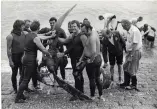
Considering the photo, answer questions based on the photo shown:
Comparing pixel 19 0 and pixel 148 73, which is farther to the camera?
pixel 19 0

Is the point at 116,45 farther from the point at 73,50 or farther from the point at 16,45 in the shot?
the point at 16,45

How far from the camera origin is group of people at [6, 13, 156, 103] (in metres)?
6.11

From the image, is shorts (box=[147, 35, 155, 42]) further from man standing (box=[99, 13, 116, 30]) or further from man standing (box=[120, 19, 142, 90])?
man standing (box=[120, 19, 142, 90])

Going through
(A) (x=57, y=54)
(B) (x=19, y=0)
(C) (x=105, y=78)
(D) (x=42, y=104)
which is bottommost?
(D) (x=42, y=104)

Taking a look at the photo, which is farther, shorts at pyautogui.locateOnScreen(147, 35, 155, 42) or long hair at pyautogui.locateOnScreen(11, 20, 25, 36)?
shorts at pyautogui.locateOnScreen(147, 35, 155, 42)

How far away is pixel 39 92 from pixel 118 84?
2.33 m

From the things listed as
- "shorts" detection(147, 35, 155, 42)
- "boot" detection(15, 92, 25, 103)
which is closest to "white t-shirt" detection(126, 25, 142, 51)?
"boot" detection(15, 92, 25, 103)

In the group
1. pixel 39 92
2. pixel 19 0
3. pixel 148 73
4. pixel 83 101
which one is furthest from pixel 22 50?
pixel 19 0

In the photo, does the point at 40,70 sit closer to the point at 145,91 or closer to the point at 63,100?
the point at 63,100

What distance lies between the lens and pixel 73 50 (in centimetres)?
651

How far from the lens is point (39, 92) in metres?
7.24

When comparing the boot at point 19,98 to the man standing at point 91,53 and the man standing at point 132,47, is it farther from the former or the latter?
the man standing at point 132,47

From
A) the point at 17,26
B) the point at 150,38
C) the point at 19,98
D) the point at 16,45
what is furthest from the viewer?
the point at 150,38

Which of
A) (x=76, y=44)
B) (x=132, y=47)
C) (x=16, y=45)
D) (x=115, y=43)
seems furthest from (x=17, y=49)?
(x=132, y=47)
